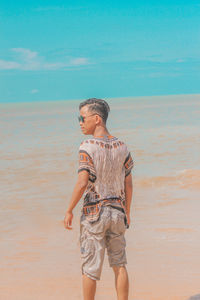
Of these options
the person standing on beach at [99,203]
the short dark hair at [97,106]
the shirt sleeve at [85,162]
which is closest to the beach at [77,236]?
the person standing on beach at [99,203]

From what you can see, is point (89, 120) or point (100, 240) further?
point (89, 120)

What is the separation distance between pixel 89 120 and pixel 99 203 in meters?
0.63

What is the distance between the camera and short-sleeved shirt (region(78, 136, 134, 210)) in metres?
3.55

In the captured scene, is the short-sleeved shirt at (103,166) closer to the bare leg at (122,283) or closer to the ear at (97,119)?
the ear at (97,119)

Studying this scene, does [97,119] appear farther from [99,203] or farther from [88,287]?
[88,287]

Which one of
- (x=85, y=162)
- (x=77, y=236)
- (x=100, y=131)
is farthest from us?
(x=77, y=236)

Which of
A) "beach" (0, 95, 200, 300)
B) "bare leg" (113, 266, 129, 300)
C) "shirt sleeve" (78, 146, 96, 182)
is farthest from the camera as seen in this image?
"beach" (0, 95, 200, 300)

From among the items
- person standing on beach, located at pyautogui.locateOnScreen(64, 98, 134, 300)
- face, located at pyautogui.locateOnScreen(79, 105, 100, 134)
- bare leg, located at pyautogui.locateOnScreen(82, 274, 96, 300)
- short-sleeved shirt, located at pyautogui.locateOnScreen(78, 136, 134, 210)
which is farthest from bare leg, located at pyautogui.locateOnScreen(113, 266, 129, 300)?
face, located at pyautogui.locateOnScreen(79, 105, 100, 134)

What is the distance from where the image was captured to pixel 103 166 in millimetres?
3572

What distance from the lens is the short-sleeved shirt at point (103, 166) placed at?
140 inches

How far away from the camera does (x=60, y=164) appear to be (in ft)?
45.3

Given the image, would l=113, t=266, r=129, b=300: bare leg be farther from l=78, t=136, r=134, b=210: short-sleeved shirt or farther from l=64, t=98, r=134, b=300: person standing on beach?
l=78, t=136, r=134, b=210: short-sleeved shirt

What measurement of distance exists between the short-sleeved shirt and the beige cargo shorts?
4.9 inches

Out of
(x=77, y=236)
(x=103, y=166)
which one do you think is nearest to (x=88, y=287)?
(x=103, y=166)
